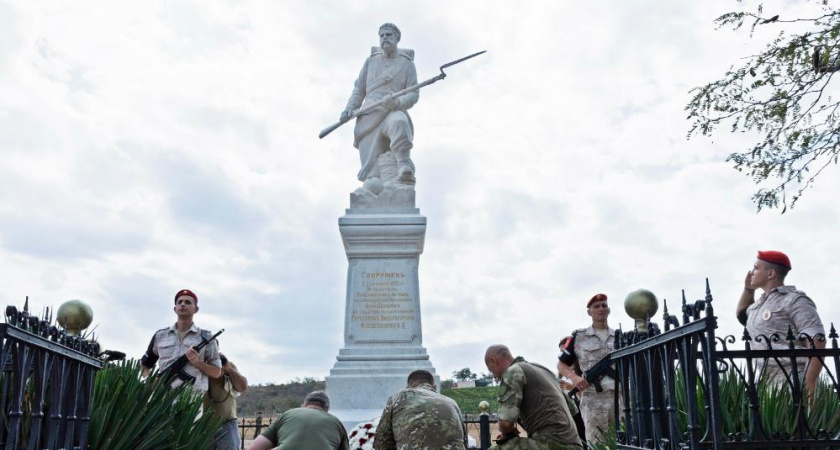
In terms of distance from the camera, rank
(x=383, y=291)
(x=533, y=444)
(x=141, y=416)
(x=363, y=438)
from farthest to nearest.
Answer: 1. (x=383, y=291)
2. (x=363, y=438)
3. (x=141, y=416)
4. (x=533, y=444)

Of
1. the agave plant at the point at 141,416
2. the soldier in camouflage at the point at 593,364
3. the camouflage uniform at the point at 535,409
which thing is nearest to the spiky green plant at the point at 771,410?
the camouflage uniform at the point at 535,409

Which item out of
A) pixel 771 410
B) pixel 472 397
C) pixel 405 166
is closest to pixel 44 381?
pixel 771 410

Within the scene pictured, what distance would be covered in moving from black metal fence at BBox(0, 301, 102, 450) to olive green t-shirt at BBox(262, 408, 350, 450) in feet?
3.67

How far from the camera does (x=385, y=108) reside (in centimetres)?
1236

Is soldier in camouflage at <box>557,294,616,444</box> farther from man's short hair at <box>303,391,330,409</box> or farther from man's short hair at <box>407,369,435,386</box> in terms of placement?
man's short hair at <box>303,391,330,409</box>

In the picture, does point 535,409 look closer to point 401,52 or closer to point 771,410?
point 771,410

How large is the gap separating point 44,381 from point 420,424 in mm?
1974

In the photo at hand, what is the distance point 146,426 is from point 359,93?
828 centimetres

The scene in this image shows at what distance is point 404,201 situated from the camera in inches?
474

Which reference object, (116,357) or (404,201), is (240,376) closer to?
(116,357)

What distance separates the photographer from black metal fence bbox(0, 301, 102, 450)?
3580 millimetres

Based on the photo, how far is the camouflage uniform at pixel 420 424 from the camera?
467 cm

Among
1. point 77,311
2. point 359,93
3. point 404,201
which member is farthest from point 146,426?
point 359,93

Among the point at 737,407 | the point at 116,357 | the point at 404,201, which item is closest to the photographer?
the point at 737,407
